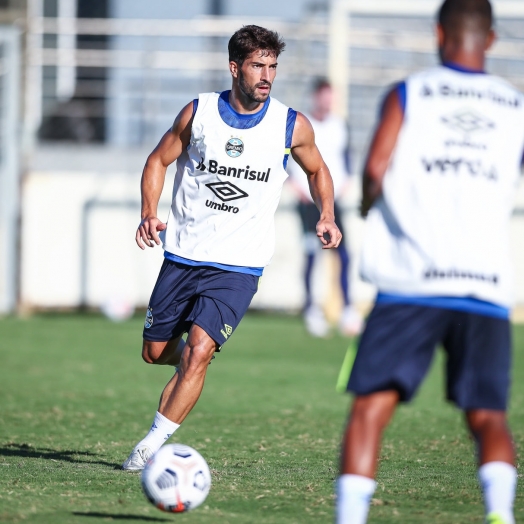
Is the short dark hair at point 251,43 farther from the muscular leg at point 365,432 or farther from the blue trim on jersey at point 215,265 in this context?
the muscular leg at point 365,432

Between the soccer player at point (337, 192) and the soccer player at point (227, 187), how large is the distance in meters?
6.93

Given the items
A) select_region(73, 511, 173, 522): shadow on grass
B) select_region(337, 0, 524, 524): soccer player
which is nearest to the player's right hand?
select_region(73, 511, 173, 522): shadow on grass

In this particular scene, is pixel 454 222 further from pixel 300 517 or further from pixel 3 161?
pixel 3 161

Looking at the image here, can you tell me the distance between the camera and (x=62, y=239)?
15.3 meters

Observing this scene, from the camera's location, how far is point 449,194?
12.5 ft

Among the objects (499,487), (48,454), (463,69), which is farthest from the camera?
(48,454)

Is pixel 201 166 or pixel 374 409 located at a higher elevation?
pixel 201 166

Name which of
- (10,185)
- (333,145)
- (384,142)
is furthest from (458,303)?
(10,185)

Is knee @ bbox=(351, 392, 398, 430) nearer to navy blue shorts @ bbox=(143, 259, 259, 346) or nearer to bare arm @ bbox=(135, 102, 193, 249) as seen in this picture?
navy blue shorts @ bbox=(143, 259, 259, 346)

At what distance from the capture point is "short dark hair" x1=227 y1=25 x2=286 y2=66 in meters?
5.83

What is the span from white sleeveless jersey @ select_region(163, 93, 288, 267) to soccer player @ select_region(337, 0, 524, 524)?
80.5 inches

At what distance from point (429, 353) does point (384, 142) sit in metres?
0.75

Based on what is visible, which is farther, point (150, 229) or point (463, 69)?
point (150, 229)

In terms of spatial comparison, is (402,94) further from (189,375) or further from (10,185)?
(10,185)
